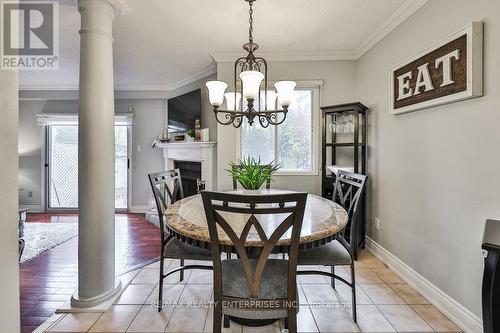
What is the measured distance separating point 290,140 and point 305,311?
2.10 m

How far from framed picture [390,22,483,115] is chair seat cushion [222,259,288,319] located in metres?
1.65

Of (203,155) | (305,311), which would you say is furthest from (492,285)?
(203,155)

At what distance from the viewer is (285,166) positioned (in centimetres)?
341

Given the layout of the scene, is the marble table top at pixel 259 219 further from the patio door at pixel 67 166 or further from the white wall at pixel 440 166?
the patio door at pixel 67 166

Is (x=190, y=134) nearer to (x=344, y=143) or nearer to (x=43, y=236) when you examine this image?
(x=344, y=143)

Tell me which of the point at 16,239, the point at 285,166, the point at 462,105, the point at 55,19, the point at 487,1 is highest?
the point at 55,19

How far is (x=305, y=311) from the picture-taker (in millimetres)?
1879

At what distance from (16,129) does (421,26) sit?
2.80m

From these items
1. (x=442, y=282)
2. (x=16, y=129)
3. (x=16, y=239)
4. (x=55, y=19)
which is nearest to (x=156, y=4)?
(x=55, y=19)

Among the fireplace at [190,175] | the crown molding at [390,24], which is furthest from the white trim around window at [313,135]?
the fireplace at [190,175]

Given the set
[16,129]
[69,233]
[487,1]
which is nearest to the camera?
[16,129]

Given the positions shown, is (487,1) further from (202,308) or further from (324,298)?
(202,308)

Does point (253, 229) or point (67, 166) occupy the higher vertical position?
point (67, 166)

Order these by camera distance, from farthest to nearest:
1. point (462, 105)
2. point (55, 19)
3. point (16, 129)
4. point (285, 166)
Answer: point (285, 166), point (55, 19), point (462, 105), point (16, 129)
